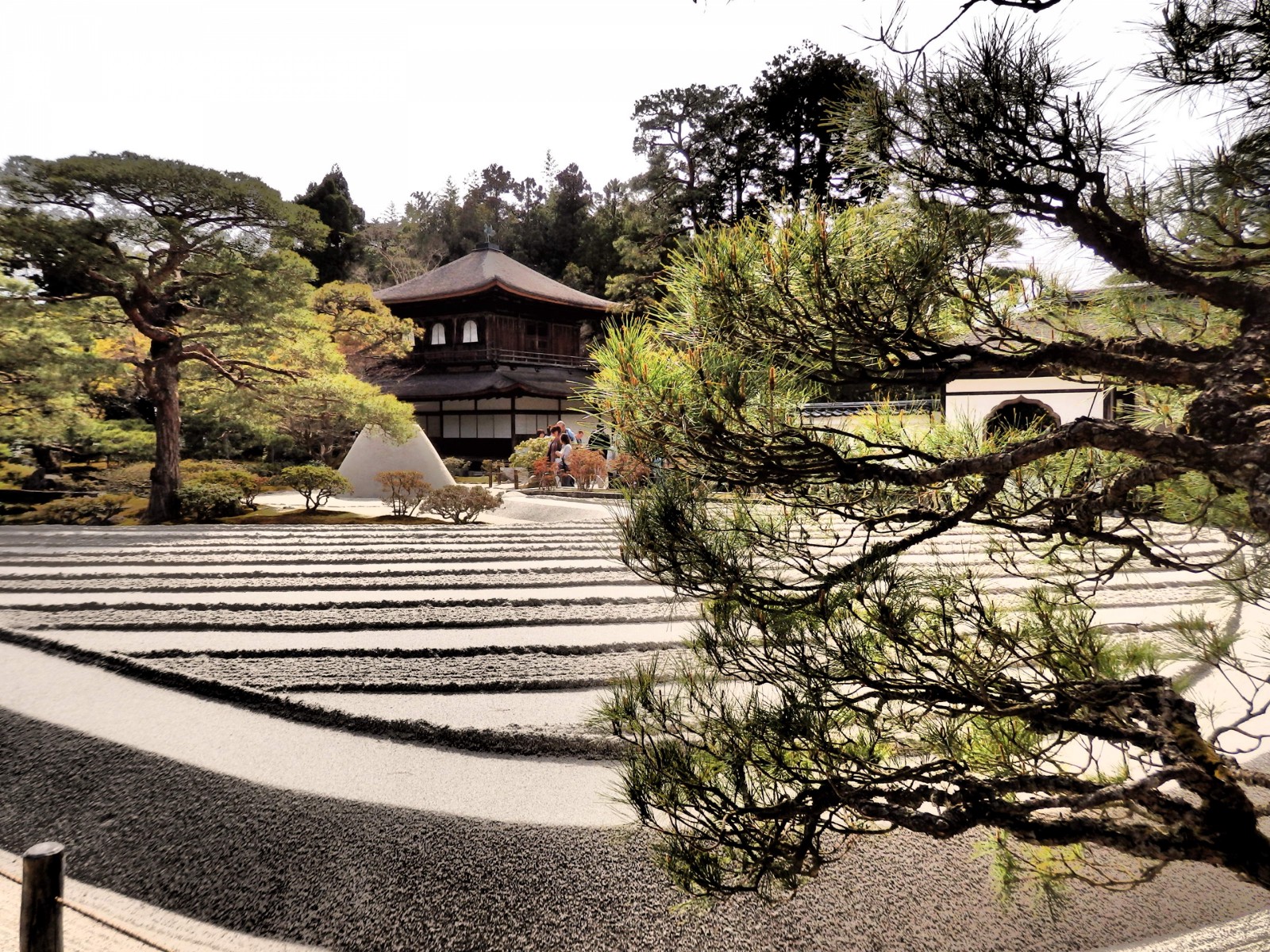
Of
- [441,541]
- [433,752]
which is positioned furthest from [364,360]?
[433,752]

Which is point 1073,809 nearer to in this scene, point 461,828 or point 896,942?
point 896,942

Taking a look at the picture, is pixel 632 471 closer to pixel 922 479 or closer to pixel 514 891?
pixel 922 479

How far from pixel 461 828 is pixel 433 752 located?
619mm

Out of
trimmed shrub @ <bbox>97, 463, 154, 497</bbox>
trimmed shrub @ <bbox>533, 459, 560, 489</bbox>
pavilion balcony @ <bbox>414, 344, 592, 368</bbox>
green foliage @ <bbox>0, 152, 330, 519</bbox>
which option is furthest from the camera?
pavilion balcony @ <bbox>414, 344, 592, 368</bbox>

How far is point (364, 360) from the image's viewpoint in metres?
19.0

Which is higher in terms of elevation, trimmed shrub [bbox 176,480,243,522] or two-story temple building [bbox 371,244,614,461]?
two-story temple building [bbox 371,244,614,461]

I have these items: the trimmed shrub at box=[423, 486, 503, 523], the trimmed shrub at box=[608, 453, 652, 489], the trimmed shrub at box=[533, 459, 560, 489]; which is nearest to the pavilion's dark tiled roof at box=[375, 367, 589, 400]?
the trimmed shrub at box=[533, 459, 560, 489]

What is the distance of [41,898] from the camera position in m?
1.99

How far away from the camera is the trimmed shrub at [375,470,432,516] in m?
11.0

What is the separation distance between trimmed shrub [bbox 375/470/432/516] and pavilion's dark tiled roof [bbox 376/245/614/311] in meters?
10.2

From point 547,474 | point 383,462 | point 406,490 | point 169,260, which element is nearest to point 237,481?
point 383,462

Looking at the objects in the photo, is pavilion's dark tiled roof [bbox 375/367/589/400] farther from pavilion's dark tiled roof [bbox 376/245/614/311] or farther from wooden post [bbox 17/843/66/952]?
wooden post [bbox 17/843/66/952]

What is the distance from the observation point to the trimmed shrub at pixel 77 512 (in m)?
10.4

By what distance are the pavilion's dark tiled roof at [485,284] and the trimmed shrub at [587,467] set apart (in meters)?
8.60
